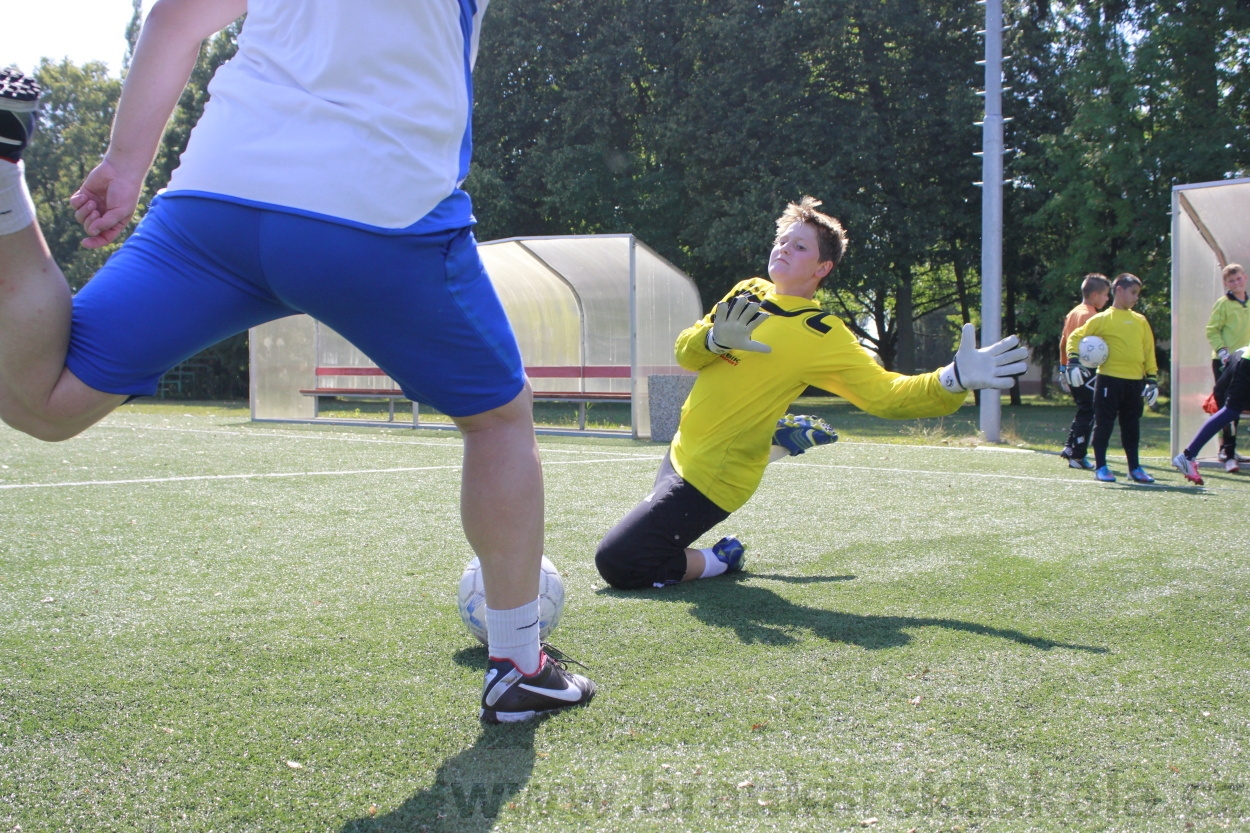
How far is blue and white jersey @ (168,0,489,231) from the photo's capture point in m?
1.92

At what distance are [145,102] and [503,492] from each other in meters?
1.13

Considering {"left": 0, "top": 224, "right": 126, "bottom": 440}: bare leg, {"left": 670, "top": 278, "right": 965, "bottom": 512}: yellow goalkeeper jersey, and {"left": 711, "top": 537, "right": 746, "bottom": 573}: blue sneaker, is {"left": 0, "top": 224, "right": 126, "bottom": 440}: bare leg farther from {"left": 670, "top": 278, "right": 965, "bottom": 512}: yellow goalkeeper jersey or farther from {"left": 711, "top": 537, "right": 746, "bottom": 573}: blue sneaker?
{"left": 711, "top": 537, "right": 746, "bottom": 573}: blue sneaker

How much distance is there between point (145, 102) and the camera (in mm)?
2123

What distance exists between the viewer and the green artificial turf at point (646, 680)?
6.45 ft

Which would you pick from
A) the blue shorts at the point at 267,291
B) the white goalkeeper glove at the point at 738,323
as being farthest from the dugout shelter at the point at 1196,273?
the blue shorts at the point at 267,291

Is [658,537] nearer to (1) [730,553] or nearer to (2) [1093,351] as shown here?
(1) [730,553]

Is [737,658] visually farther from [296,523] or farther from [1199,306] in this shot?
[1199,306]

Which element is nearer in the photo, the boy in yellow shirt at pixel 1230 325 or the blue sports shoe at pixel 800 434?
the blue sports shoe at pixel 800 434

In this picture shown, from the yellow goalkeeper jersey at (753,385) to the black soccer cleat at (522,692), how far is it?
1805 millimetres

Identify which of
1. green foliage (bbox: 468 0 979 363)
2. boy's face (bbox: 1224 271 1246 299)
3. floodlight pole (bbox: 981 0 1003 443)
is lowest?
boy's face (bbox: 1224 271 1246 299)

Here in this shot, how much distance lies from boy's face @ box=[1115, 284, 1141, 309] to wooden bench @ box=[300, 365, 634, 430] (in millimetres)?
6896

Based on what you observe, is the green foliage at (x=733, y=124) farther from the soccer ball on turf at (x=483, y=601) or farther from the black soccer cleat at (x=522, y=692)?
the black soccer cleat at (x=522, y=692)

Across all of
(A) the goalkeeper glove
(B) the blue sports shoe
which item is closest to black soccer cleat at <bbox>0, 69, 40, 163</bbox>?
(B) the blue sports shoe

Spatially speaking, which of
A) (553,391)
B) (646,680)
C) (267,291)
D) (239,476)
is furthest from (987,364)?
(553,391)
